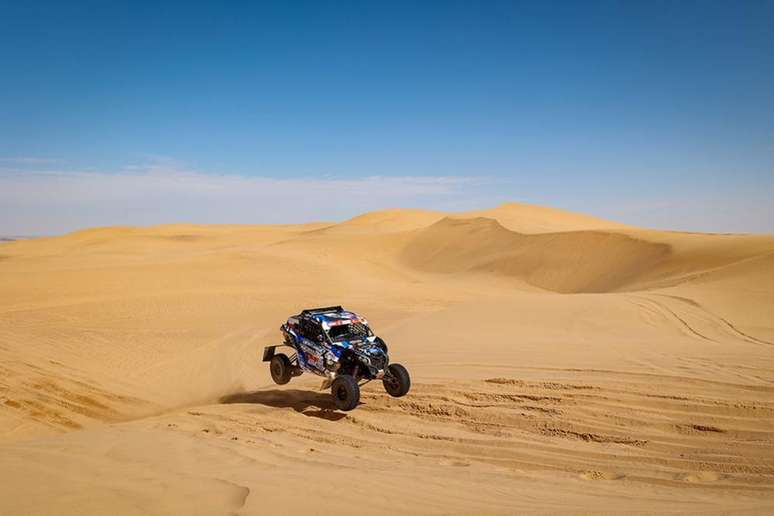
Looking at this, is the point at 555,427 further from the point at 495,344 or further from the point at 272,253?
the point at 272,253

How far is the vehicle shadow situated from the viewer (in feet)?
29.3

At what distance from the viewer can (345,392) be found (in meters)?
8.72

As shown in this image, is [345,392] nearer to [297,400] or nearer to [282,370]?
[297,400]

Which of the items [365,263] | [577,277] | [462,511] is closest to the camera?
[462,511]

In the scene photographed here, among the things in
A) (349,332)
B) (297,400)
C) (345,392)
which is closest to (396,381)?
(345,392)

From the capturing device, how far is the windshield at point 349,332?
9.80 m

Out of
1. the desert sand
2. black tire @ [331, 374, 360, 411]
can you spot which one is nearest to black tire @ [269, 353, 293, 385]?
the desert sand

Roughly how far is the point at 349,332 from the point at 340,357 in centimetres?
67

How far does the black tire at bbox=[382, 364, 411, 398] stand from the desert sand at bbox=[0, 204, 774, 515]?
0.22m

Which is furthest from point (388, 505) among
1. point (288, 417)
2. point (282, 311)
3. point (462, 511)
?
point (282, 311)

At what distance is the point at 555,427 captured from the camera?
24.3ft

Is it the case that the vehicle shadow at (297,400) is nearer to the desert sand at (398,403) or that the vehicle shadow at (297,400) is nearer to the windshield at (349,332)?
the desert sand at (398,403)

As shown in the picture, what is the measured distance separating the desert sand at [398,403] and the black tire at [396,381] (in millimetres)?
218

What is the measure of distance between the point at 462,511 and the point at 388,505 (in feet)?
2.04
